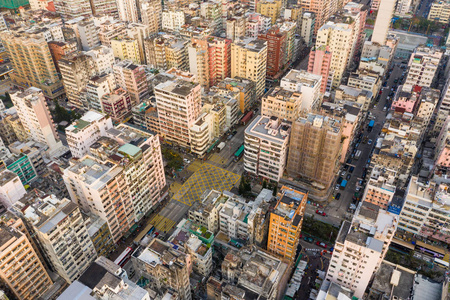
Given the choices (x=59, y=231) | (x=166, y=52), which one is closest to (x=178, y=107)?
(x=166, y=52)

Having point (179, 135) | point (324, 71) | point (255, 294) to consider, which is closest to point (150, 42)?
point (179, 135)

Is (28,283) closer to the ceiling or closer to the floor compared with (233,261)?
closer to the floor

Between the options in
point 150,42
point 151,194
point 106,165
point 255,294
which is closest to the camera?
point 255,294

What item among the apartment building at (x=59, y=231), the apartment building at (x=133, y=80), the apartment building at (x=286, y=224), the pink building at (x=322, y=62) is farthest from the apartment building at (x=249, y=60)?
the apartment building at (x=59, y=231)

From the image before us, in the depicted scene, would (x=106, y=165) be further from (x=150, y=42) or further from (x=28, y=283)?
(x=150, y=42)

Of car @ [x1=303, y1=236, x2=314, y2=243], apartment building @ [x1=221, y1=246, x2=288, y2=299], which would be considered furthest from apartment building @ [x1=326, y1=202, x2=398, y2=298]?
car @ [x1=303, y1=236, x2=314, y2=243]

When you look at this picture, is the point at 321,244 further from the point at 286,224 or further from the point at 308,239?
the point at 286,224
